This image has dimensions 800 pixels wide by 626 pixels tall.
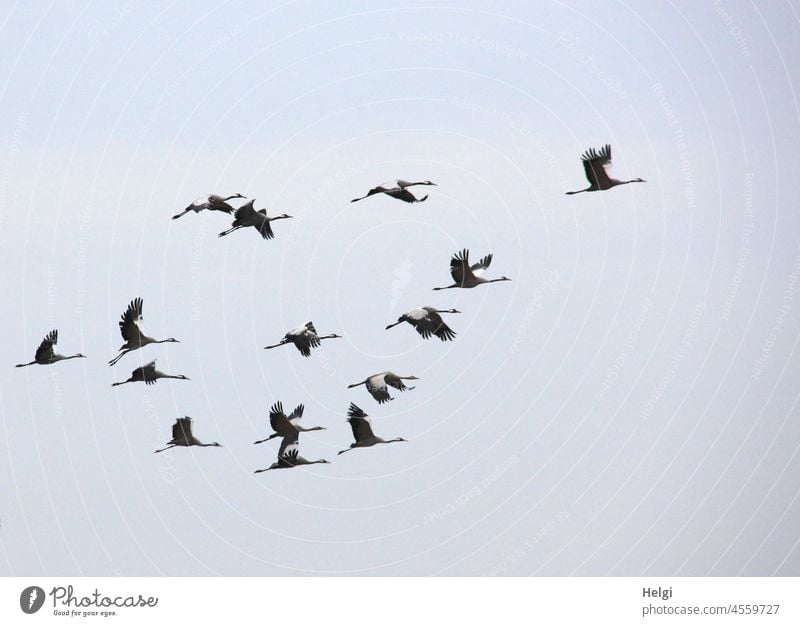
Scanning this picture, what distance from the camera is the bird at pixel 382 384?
41781 mm

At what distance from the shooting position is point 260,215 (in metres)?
41.9

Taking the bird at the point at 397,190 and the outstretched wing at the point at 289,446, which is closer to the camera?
the bird at the point at 397,190

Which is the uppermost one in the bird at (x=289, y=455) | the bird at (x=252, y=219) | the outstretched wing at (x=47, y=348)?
the bird at (x=252, y=219)

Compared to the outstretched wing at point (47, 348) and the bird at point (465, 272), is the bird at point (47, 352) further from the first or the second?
the bird at point (465, 272)

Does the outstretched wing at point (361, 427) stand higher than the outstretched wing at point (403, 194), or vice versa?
the outstretched wing at point (403, 194)

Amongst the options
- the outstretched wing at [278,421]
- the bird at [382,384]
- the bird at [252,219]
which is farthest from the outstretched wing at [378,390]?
the bird at [252,219]

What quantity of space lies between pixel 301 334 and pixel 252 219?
1997mm

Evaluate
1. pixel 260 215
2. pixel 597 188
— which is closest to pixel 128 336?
pixel 260 215

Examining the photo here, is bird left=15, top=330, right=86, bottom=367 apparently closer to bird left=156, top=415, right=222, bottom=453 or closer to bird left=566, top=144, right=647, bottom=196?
bird left=156, top=415, right=222, bottom=453

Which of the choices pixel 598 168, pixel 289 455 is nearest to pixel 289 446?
pixel 289 455

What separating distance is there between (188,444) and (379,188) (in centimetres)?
546

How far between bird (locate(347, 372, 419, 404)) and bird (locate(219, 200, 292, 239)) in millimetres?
2587

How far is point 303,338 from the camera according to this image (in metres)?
42.5
